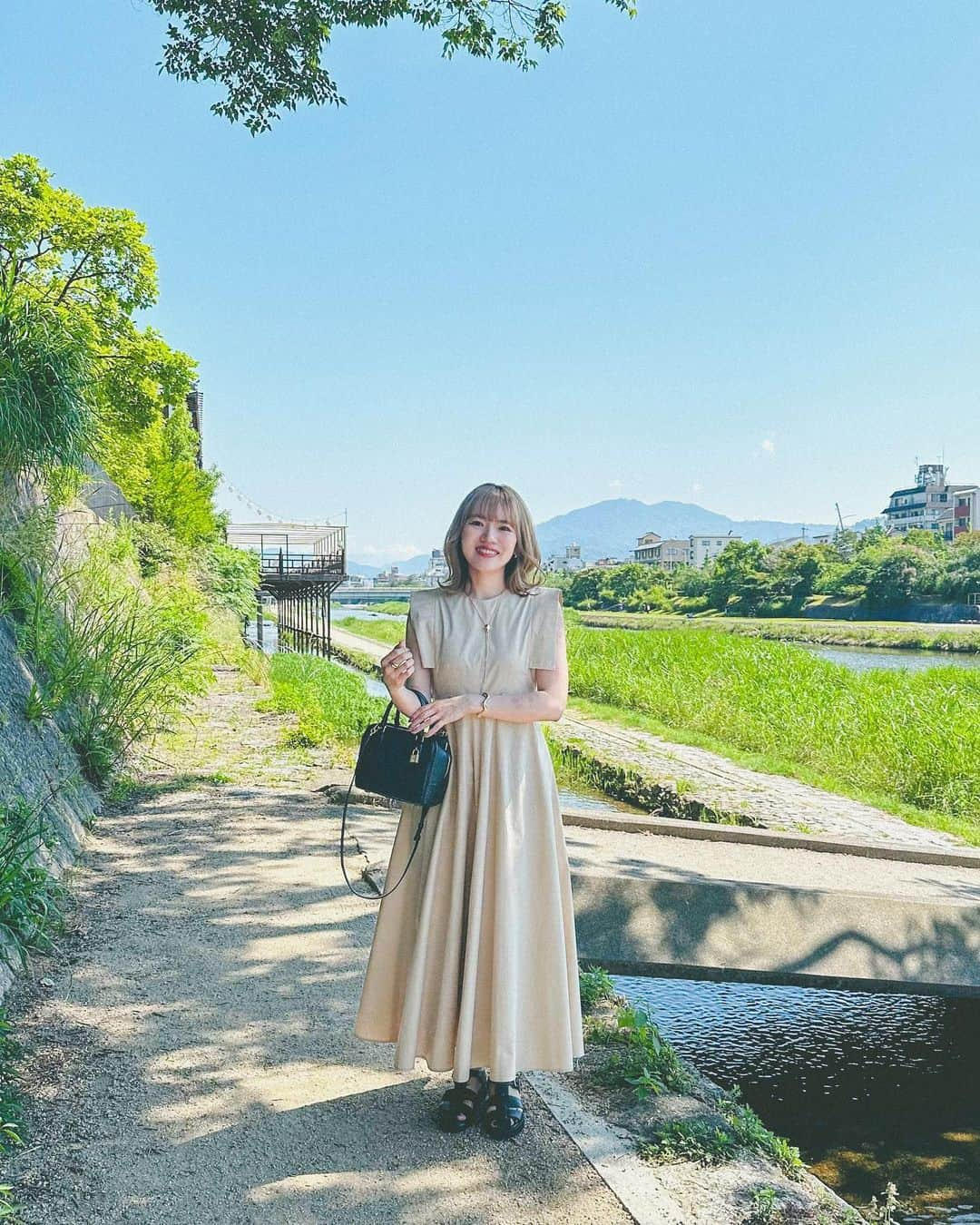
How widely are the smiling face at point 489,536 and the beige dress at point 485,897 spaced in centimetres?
12

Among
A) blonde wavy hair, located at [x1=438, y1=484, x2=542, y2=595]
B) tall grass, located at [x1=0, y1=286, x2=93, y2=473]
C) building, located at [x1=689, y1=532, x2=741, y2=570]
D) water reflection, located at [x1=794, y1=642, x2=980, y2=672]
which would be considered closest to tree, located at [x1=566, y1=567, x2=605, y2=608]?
water reflection, located at [x1=794, y1=642, x2=980, y2=672]

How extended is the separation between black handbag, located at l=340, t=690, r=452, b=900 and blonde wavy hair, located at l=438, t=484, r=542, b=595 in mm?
370

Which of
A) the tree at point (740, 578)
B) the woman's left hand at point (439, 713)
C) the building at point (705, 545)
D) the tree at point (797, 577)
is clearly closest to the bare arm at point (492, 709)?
the woman's left hand at point (439, 713)

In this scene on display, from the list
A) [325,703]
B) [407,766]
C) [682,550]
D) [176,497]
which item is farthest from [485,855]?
[682,550]

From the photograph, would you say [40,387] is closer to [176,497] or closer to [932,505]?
[176,497]

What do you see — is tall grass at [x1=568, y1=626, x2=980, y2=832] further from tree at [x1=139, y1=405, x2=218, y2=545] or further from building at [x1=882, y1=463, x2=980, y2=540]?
building at [x1=882, y1=463, x2=980, y2=540]

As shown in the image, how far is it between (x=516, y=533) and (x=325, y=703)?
10.9m

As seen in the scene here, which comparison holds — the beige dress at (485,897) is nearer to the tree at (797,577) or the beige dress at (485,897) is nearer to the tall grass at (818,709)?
the tall grass at (818,709)

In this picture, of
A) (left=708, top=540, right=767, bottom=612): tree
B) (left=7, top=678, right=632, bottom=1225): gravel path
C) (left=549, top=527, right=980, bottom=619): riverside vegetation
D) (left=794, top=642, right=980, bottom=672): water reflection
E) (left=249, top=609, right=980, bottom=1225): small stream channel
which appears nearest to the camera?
(left=7, top=678, right=632, bottom=1225): gravel path

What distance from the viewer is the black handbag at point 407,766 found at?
2.66 metres

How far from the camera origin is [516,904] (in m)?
2.70

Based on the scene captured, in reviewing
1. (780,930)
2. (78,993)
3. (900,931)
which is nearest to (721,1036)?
(780,930)

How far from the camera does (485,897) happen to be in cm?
272

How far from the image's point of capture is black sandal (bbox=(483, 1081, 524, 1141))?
2803 millimetres
